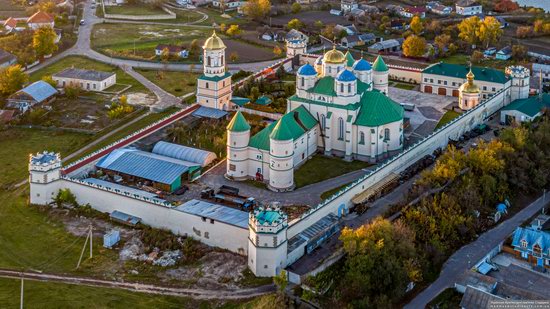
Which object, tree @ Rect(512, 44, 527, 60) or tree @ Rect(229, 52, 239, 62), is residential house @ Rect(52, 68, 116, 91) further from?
tree @ Rect(512, 44, 527, 60)

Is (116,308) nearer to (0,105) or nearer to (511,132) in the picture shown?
(511,132)

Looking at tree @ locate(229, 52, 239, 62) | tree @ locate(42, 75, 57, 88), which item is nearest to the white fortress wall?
tree @ locate(229, 52, 239, 62)

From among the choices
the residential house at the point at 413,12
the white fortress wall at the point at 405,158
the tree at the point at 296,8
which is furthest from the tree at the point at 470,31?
the tree at the point at 296,8

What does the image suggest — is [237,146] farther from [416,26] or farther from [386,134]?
[416,26]

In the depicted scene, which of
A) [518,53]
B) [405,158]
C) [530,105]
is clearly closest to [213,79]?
[405,158]

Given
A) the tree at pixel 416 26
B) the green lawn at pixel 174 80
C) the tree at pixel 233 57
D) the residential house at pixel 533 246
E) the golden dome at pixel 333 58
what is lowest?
the residential house at pixel 533 246

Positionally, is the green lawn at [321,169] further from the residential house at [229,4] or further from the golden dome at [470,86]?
the residential house at [229,4]
